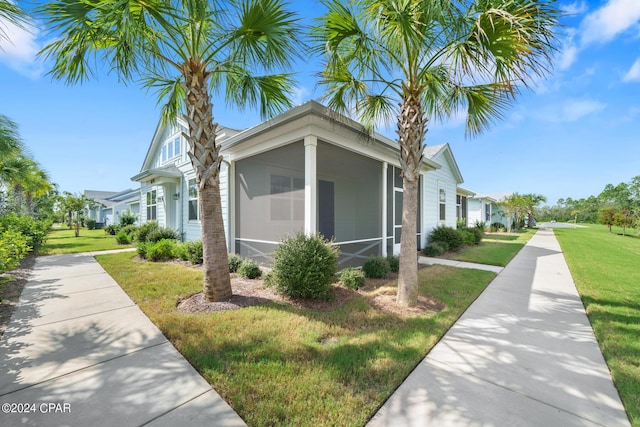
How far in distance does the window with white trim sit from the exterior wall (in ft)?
33.6

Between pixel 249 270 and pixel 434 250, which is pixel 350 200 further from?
pixel 249 270

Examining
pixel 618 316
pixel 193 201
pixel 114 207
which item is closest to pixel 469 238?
pixel 618 316

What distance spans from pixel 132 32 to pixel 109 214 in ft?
136

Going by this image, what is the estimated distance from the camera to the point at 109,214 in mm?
34938

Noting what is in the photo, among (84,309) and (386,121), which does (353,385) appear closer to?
(84,309)

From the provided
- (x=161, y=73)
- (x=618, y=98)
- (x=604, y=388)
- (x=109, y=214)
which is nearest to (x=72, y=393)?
(x=604, y=388)

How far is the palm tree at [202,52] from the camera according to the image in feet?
12.7

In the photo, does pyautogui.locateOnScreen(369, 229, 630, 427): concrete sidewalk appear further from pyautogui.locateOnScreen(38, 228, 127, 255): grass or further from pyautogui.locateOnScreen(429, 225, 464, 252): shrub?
pyautogui.locateOnScreen(38, 228, 127, 255): grass

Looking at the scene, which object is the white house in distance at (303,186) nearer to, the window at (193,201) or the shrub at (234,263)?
the window at (193,201)

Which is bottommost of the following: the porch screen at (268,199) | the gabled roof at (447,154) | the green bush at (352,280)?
the green bush at (352,280)

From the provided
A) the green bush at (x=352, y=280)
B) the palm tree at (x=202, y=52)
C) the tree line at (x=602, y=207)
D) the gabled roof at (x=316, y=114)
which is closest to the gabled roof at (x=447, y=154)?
the gabled roof at (x=316, y=114)

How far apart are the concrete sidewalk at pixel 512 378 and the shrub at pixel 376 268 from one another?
252 centimetres

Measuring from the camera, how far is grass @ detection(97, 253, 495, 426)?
7.47ft

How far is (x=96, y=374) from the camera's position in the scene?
267 cm
